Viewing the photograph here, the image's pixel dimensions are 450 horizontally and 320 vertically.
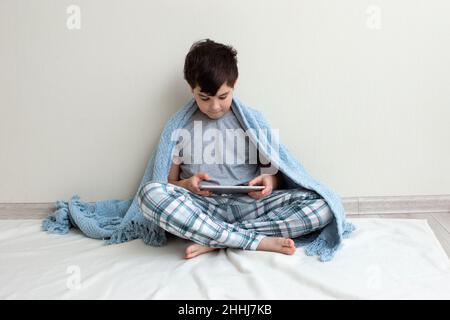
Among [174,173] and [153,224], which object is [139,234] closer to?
[153,224]

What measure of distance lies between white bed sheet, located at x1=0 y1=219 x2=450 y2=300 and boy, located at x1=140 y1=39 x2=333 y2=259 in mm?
61

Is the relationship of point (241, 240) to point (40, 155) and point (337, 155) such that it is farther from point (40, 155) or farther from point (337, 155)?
point (40, 155)

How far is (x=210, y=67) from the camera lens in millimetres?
1305

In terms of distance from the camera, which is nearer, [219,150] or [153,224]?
[153,224]

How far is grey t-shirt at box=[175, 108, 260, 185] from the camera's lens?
146cm

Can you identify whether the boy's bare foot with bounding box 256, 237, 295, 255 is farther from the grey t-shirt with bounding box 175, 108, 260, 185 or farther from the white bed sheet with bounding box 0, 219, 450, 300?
the grey t-shirt with bounding box 175, 108, 260, 185

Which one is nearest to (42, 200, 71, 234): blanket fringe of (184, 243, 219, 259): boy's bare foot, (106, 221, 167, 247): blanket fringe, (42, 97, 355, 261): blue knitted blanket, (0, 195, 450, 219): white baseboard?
(42, 97, 355, 261): blue knitted blanket

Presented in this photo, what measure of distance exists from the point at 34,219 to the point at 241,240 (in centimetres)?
80

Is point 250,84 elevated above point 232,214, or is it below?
above

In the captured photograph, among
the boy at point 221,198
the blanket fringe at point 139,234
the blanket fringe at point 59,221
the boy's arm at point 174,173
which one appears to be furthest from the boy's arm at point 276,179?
the blanket fringe at point 59,221

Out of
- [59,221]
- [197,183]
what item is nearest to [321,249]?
[197,183]

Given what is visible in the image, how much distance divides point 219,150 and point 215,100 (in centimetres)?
19

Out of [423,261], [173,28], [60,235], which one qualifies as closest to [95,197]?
[60,235]

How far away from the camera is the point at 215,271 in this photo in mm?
1165
